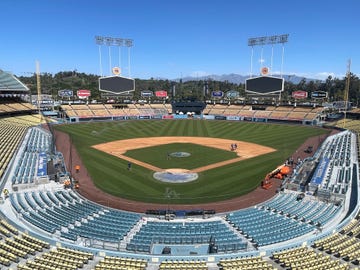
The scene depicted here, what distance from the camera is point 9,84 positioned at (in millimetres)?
85500

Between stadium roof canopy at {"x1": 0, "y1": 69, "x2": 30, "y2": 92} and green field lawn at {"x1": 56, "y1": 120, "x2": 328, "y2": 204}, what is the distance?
687 inches

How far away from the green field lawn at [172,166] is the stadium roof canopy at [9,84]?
57.2ft

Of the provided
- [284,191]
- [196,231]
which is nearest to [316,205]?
[284,191]

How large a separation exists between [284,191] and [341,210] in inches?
303

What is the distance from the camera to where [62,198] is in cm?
3300

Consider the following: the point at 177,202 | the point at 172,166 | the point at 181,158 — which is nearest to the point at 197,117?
the point at 181,158

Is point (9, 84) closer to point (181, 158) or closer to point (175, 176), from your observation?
point (181, 158)

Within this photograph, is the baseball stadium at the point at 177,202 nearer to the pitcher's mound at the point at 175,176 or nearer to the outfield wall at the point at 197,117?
the pitcher's mound at the point at 175,176

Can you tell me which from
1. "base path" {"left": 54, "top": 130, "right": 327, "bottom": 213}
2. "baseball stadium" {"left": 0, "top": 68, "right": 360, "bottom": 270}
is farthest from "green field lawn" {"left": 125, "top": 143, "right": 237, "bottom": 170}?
"base path" {"left": 54, "top": 130, "right": 327, "bottom": 213}

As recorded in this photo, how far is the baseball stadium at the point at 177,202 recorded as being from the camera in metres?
20.6

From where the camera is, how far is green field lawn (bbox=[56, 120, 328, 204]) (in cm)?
3575

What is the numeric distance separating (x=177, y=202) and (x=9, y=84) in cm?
7456

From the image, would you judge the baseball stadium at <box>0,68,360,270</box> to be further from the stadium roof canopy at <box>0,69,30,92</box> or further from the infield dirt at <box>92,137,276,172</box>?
the stadium roof canopy at <box>0,69,30,92</box>

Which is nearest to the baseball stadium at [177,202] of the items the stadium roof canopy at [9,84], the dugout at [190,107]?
the stadium roof canopy at [9,84]
